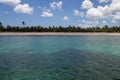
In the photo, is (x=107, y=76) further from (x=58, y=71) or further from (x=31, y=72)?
(x=31, y=72)

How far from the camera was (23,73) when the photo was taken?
1417 cm

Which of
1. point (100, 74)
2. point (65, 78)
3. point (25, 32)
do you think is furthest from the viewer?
point (25, 32)

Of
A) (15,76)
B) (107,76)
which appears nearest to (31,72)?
(15,76)

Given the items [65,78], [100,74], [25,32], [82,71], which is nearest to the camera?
[65,78]

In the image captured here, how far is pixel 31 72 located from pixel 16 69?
64.8 inches

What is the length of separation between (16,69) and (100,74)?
6.34 m

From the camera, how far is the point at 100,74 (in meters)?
13.6

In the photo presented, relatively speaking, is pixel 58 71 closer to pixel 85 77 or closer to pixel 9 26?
pixel 85 77

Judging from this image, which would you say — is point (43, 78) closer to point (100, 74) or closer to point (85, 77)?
point (85, 77)

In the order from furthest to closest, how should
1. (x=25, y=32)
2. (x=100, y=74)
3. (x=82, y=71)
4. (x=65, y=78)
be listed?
(x=25, y=32) → (x=82, y=71) → (x=100, y=74) → (x=65, y=78)

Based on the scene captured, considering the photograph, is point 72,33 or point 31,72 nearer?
point 31,72

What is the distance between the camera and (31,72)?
14477 mm

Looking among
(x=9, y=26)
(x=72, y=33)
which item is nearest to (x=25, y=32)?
(x=9, y=26)

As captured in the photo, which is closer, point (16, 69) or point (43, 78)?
point (43, 78)
